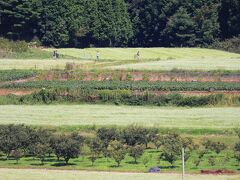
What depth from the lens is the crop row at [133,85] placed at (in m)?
78.8

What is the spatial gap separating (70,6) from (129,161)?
69.4 m

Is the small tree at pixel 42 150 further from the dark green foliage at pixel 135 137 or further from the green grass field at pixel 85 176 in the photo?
the dark green foliage at pixel 135 137

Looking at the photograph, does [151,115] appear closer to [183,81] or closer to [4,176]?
[183,81]

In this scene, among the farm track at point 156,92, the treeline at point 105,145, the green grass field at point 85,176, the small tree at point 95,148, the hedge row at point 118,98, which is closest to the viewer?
the green grass field at point 85,176

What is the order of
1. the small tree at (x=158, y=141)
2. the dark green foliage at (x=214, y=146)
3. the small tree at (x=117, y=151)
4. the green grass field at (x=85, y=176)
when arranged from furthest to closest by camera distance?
the small tree at (x=158, y=141) < the dark green foliage at (x=214, y=146) < the small tree at (x=117, y=151) < the green grass field at (x=85, y=176)

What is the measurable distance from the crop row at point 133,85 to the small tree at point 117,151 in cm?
2186

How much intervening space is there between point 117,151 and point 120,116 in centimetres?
1398

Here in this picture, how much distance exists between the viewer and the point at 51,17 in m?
120

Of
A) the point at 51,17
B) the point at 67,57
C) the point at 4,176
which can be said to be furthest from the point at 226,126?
the point at 51,17

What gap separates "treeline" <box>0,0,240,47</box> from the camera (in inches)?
4749

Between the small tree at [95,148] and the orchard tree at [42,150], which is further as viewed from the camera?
the small tree at [95,148]

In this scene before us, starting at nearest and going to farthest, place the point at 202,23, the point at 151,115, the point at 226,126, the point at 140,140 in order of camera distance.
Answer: the point at 140,140 < the point at 226,126 < the point at 151,115 < the point at 202,23

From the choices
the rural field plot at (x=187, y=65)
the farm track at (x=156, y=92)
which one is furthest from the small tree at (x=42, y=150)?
the rural field plot at (x=187, y=65)

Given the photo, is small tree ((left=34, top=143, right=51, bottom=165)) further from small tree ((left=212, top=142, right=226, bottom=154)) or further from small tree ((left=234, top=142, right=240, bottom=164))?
small tree ((left=234, top=142, right=240, bottom=164))
